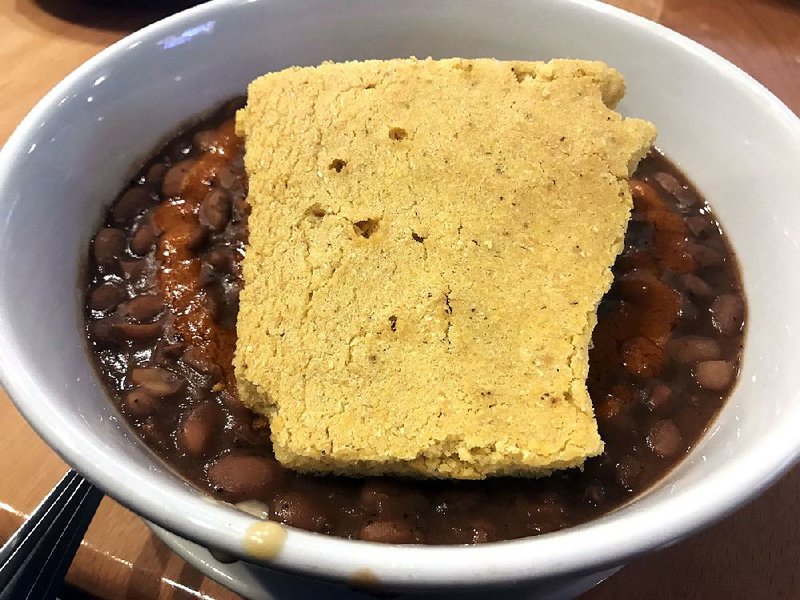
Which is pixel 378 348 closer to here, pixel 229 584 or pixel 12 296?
pixel 229 584

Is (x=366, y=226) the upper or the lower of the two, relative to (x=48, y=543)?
upper

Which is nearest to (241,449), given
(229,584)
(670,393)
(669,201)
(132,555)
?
(229,584)

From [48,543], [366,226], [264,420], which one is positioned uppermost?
[366,226]

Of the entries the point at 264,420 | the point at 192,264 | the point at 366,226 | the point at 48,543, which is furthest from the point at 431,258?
the point at 48,543

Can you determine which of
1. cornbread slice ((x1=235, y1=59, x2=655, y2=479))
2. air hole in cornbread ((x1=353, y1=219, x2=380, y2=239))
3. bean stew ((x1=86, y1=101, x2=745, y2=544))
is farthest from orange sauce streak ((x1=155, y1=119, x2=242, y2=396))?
air hole in cornbread ((x1=353, y1=219, x2=380, y2=239))

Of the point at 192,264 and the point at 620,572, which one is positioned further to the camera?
the point at 192,264

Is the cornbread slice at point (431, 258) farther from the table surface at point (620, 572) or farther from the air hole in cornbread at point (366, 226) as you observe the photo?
the table surface at point (620, 572)

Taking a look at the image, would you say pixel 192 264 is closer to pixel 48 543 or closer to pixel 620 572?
pixel 48 543

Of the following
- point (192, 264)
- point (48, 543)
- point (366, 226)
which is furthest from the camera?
point (192, 264)
